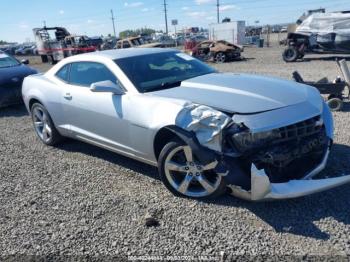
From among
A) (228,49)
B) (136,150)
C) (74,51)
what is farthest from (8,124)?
(74,51)

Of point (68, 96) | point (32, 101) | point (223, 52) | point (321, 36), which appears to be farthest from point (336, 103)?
point (223, 52)

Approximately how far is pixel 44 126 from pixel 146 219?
3.28 m

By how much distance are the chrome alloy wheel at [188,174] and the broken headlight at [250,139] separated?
0.36m

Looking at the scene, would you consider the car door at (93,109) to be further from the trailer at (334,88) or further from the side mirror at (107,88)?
the trailer at (334,88)

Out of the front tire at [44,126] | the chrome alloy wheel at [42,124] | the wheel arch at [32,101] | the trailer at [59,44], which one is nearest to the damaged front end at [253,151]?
the front tire at [44,126]

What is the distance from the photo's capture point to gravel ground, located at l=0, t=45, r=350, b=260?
3039mm

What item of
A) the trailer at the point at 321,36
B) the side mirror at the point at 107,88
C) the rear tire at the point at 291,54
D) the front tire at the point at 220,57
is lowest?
the front tire at the point at 220,57

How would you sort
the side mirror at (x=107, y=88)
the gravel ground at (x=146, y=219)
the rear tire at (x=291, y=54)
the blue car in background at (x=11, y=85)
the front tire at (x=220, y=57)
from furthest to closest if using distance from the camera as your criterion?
the front tire at (x=220, y=57) < the rear tire at (x=291, y=54) < the blue car in background at (x=11, y=85) < the side mirror at (x=107, y=88) < the gravel ground at (x=146, y=219)

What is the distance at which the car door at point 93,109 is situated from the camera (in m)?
4.33

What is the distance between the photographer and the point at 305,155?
11.8ft

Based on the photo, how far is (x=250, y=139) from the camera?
Answer: 3.31 meters

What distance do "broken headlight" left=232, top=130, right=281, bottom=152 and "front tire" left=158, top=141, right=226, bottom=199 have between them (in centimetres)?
34

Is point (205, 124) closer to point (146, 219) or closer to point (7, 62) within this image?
point (146, 219)

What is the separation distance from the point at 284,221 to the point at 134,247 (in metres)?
1.37
